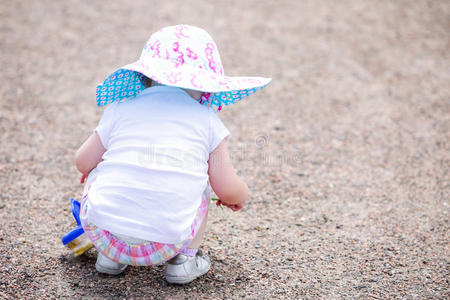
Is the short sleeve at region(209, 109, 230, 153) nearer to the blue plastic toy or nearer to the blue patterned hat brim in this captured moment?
the blue patterned hat brim

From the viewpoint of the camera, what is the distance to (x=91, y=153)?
7.05 ft

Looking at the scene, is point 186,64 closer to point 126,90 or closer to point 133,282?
point 126,90

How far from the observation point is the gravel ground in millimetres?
2344

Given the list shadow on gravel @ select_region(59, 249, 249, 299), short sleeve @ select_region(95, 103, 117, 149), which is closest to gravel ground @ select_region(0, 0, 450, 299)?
shadow on gravel @ select_region(59, 249, 249, 299)

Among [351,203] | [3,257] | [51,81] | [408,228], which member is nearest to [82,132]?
[51,81]

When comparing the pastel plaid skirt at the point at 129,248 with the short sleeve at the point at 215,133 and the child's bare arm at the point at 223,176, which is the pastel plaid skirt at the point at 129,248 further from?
the short sleeve at the point at 215,133

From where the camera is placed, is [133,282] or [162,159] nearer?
[162,159]

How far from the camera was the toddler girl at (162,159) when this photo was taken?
6.36ft

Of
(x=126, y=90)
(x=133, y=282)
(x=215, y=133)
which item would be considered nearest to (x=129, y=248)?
(x=133, y=282)

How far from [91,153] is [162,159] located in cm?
38

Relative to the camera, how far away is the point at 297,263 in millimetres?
2453

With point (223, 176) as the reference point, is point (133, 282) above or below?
below

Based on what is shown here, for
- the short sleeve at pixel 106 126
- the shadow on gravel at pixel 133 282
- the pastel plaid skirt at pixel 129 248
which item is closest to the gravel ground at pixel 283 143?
the shadow on gravel at pixel 133 282

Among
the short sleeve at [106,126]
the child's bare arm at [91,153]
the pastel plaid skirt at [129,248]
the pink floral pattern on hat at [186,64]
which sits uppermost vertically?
the pink floral pattern on hat at [186,64]
